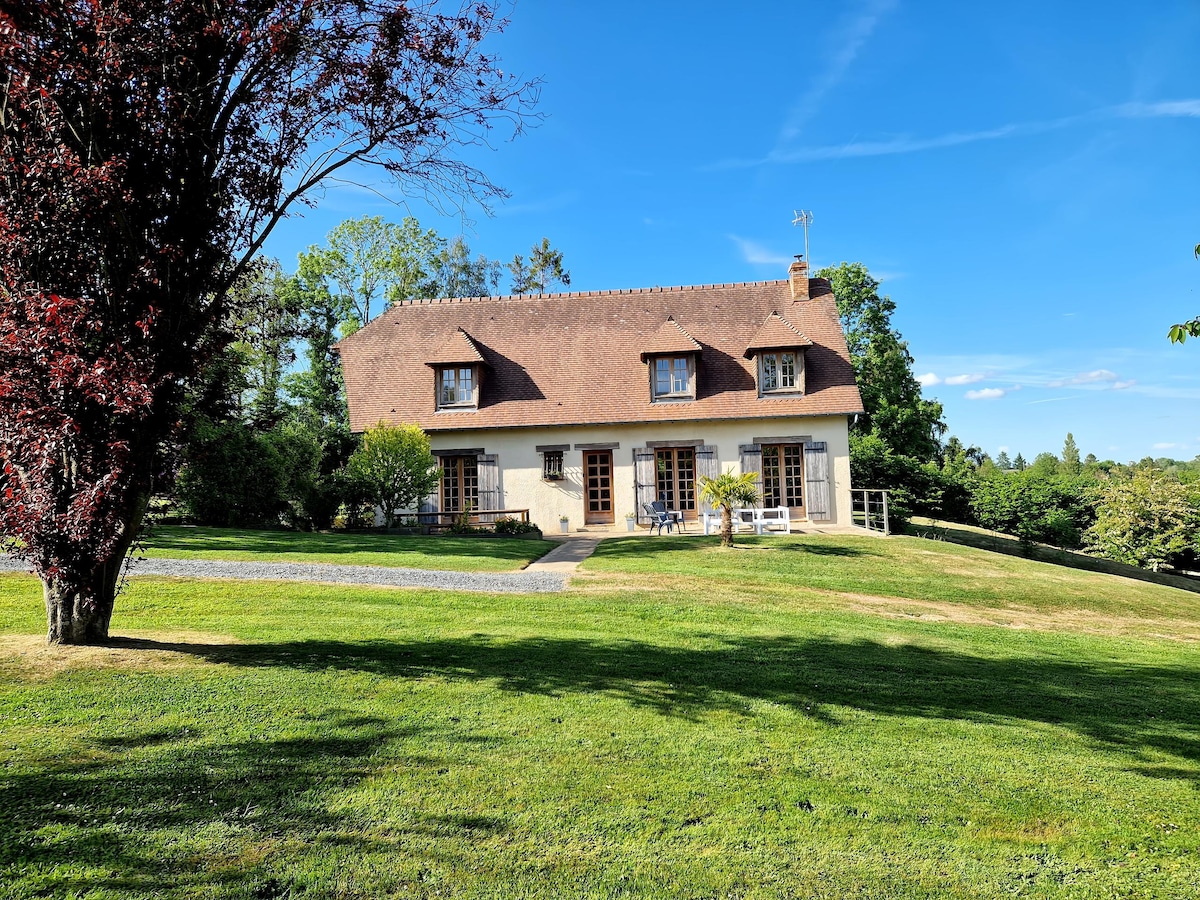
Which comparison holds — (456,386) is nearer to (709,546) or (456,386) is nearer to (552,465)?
(552,465)

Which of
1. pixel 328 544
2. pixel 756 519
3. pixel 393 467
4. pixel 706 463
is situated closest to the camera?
pixel 328 544

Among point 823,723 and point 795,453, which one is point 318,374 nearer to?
point 795,453

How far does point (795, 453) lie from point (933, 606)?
938 centimetres

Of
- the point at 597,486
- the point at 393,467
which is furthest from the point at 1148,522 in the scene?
the point at 393,467

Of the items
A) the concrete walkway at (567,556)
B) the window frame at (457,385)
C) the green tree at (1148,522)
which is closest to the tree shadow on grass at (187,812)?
the concrete walkway at (567,556)

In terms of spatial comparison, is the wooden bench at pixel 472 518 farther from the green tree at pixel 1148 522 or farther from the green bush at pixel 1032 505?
the green tree at pixel 1148 522

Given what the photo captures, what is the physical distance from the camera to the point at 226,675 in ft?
18.7

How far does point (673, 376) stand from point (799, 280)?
558cm

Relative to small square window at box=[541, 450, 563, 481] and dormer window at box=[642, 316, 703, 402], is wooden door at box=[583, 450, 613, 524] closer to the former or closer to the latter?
small square window at box=[541, 450, 563, 481]

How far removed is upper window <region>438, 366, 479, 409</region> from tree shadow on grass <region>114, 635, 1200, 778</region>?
564 inches

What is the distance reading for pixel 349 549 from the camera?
1349cm

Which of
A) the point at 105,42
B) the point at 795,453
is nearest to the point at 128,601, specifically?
the point at 105,42

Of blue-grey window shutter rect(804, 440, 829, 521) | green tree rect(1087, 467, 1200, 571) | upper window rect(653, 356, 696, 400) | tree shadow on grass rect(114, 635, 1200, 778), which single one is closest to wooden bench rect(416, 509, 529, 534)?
upper window rect(653, 356, 696, 400)

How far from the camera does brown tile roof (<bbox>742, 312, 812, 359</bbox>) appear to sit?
19.9 m
